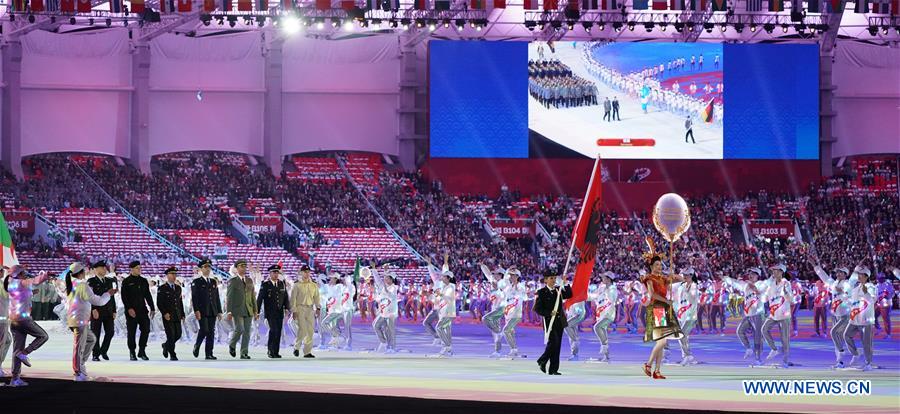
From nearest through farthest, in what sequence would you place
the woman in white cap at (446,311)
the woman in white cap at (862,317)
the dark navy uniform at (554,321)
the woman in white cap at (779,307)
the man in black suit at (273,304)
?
the dark navy uniform at (554,321), the woman in white cap at (862,317), the woman in white cap at (779,307), the man in black suit at (273,304), the woman in white cap at (446,311)

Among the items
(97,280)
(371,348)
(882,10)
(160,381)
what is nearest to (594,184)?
(160,381)

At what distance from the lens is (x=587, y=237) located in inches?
680

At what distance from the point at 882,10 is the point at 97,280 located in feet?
109

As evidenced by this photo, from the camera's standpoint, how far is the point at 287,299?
80.6 ft

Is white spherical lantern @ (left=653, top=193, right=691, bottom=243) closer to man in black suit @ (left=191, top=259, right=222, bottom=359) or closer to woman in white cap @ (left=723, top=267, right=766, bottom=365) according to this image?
woman in white cap @ (left=723, top=267, right=766, bottom=365)

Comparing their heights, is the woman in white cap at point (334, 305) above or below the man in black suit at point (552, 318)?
below

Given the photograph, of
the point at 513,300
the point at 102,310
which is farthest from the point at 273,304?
the point at 513,300

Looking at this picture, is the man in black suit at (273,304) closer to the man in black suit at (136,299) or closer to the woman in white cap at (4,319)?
the man in black suit at (136,299)

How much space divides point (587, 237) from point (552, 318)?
10.2 feet

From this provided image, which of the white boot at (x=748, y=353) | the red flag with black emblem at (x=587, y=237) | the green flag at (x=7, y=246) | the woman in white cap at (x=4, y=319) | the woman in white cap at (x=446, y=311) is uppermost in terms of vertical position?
the red flag with black emblem at (x=587, y=237)

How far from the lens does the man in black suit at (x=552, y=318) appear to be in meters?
19.9

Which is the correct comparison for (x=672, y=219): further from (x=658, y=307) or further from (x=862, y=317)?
(x=862, y=317)

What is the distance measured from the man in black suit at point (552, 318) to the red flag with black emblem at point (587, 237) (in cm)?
245

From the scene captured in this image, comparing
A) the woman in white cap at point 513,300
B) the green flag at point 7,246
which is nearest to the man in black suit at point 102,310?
the green flag at point 7,246
